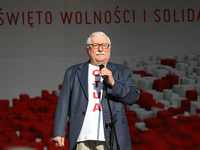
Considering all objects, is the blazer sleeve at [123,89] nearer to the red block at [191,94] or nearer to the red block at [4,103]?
the red block at [191,94]

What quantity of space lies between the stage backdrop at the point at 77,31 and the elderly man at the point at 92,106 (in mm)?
3323

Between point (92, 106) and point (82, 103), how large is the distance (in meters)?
0.05

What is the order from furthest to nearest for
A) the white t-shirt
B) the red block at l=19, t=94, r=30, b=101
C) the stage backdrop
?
the stage backdrop
the red block at l=19, t=94, r=30, b=101
the white t-shirt

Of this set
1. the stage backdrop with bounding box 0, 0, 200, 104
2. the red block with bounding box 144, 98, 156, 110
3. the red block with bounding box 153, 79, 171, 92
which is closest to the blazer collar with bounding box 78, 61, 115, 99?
the red block with bounding box 144, 98, 156, 110

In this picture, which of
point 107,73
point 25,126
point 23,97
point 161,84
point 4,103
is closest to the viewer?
point 107,73

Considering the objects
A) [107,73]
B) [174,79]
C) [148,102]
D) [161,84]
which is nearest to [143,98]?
[148,102]

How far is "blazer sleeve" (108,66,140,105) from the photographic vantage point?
64.2 inches

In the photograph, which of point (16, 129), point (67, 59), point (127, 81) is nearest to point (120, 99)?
point (127, 81)

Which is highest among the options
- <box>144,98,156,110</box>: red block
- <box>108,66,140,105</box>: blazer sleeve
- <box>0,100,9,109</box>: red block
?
<box>108,66,140,105</box>: blazer sleeve

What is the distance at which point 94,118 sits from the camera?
67.8 inches

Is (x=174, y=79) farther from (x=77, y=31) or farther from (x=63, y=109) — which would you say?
(x=63, y=109)

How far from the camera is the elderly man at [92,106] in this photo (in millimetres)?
1712

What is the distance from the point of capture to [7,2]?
516cm

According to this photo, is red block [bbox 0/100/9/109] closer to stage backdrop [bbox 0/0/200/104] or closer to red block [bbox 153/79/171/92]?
stage backdrop [bbox 0/0/200/104]
